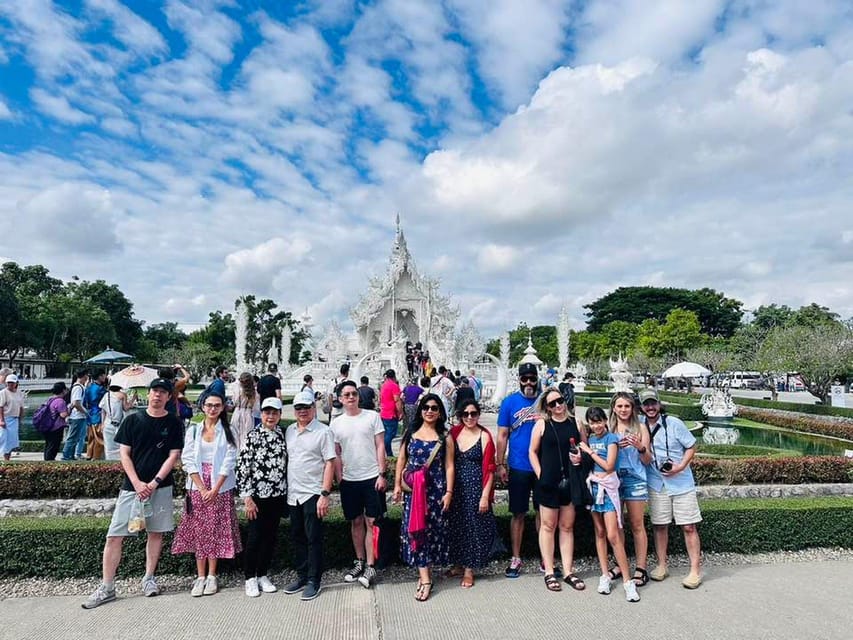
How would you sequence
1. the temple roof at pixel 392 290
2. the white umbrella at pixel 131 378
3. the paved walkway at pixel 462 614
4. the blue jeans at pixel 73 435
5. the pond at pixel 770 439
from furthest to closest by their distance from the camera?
the temple roof at pixel 392 290, the pond at pixel 770 439, the blue jeans at pixel 73 435, the white umbrella at pixel 131 378, the paved walkway at pixel 462 614

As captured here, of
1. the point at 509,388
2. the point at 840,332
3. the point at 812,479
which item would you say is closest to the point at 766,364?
the point at 840,332

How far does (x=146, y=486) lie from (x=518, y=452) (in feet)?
11.4

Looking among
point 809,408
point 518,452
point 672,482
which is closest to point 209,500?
point 518,452

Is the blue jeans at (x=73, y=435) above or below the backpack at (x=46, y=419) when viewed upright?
below

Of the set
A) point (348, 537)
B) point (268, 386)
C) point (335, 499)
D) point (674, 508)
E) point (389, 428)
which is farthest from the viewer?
point (389, 428)

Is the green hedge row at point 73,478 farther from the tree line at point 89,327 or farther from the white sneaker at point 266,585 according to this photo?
the tree line at point 89,327

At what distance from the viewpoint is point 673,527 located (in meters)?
6.11

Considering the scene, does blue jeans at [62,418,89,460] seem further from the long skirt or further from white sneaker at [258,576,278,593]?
white sneaker at [258,576,278,593]

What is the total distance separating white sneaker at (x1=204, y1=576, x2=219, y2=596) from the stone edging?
8.89 feet

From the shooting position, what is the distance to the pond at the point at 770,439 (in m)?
15.6

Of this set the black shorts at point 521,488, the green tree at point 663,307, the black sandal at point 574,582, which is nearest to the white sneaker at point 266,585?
the black shorts at point 521,488

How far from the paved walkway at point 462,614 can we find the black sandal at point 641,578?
68mm

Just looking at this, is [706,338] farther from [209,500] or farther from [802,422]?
[209,500]

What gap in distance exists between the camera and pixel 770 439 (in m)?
17.8
